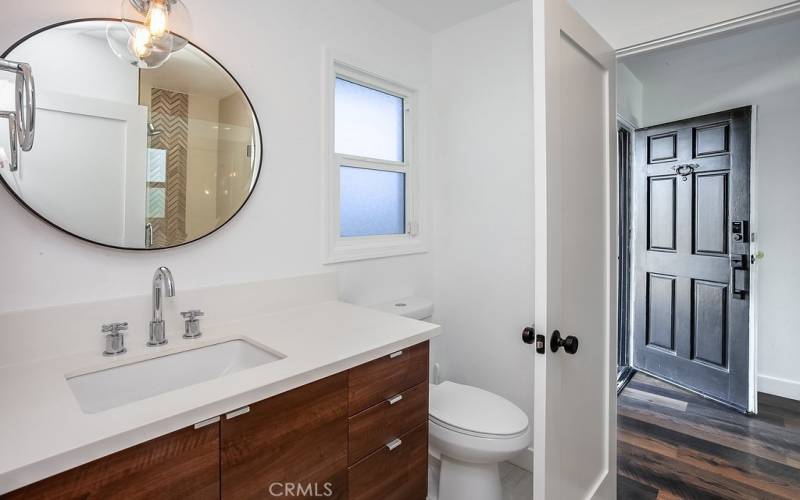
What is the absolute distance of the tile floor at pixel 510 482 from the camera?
1.91 meters

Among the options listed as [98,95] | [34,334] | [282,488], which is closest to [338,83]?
[98,95]

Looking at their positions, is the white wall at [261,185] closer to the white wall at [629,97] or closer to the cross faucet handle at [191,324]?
the cross faucet handle at [191,324]

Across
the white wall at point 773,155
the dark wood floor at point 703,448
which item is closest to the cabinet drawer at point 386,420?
the dark wood floor at point 703,448

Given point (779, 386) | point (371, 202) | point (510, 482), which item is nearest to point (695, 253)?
point (779, 386)

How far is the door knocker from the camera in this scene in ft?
9.69

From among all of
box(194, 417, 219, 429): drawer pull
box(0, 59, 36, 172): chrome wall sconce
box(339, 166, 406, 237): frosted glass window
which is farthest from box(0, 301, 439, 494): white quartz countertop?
box(339, 166, 406, 237): frosted glass window

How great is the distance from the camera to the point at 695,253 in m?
2.96

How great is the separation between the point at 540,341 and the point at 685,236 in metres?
2.53

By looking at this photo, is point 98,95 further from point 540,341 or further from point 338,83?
point 540,341

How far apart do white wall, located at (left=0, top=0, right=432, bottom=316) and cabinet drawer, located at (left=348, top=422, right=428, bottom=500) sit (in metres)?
0.82

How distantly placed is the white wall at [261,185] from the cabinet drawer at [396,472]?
817 millimetres

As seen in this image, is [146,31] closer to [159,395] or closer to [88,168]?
[88,168]

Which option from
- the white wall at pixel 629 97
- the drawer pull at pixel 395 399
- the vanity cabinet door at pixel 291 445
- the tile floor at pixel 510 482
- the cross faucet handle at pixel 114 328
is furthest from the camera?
the white wall at pixel 629 97

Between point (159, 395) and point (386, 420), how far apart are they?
0.69 meters
